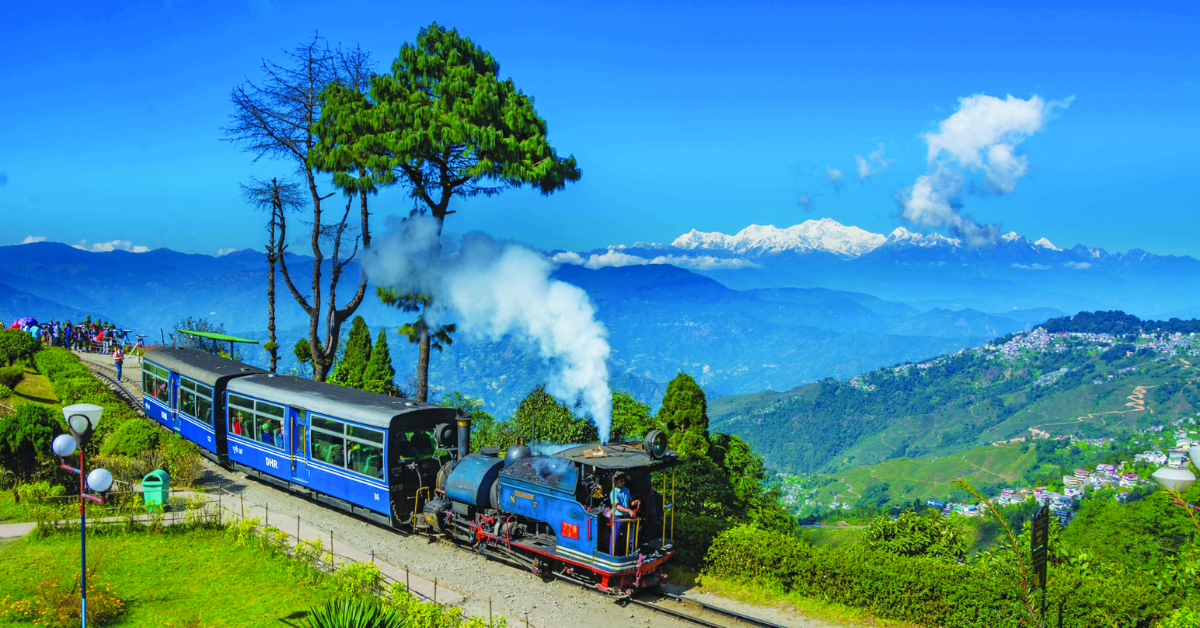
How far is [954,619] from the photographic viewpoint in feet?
38.4

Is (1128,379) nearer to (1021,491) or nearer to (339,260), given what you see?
(1021,491)

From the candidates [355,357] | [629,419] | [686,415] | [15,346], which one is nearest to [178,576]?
[686,415]

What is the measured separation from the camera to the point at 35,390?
90.3ft

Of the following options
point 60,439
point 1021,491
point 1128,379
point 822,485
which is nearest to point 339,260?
point 60,439

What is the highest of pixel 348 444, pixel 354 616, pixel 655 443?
pixel 655 443

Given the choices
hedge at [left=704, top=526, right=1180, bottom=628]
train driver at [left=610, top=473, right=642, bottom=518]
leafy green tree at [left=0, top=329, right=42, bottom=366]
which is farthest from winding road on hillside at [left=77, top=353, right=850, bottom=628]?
leafy green tree at [left=0, top=329, right=42, bottom=366]

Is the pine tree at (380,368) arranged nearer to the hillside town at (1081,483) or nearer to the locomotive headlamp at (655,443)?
the locomotive headlamp at (655,443)

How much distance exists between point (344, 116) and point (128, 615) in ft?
50.3

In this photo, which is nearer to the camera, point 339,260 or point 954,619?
point 954,619

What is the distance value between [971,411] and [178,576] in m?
193

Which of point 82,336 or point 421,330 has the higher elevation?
point 421,330

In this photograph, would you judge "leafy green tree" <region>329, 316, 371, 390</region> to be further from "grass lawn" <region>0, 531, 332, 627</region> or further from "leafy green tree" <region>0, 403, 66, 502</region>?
"grass lawn" <region>0, 531, 332, 627</region>

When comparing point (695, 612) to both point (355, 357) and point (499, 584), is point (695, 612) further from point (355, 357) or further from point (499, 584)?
point (355, 357)

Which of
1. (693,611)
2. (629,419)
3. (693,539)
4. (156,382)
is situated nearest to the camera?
(693,611)
